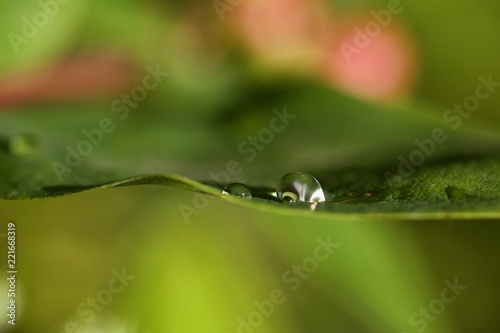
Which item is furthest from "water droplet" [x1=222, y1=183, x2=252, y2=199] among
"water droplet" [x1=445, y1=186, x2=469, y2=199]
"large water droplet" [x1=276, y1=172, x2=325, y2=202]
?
"water droplet" [x1=445, y1=186, x2=469, y2=199]

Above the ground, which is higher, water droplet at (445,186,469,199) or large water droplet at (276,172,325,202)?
large water droplet at (276,172,325,202)

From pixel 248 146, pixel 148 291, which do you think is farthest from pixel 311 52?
pixel 148 291

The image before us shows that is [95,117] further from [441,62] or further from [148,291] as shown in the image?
[441,62]

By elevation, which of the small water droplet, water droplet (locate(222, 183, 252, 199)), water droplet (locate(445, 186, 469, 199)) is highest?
the small water droplet

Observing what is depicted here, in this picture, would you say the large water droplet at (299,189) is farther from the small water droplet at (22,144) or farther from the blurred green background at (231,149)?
the small water droplet at (22,144)

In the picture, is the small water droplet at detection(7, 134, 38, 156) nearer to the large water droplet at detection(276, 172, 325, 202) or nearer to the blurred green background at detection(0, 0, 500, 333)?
the blurred green background at detection(0, 0, 500, 333)

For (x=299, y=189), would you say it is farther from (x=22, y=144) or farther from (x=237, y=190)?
(x=22, y=144)
